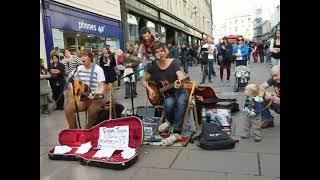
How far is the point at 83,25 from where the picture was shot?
15.9m

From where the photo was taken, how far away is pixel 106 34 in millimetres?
18219

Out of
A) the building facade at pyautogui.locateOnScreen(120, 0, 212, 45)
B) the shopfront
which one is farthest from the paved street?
the building facade at pyautogui.locateOnScreen(120, 0, 212, 45)

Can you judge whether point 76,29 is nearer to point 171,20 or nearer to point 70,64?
point 70,64

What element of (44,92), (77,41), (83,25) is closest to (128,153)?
(44,92)

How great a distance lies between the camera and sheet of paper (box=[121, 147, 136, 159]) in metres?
4.61

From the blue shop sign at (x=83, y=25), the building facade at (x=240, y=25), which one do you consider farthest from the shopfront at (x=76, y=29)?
the building facade at (x=240, y=25)

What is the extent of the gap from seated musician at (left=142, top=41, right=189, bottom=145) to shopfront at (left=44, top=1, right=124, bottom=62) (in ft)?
25.1

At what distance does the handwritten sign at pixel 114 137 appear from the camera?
4914 mm

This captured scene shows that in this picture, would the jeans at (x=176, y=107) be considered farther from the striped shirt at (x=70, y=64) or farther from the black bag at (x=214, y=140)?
the striped shirt at (x=70, y=64)

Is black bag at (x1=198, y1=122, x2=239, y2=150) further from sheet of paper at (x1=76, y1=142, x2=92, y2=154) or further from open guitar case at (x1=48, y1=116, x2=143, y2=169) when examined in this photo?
sheet of paper at (x1=76, y1=142, x2=92, y2=154)

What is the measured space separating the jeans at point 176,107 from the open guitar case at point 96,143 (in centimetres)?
85

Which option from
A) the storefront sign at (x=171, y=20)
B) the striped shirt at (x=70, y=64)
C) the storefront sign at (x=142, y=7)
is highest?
the storefront sign at (x=171, y=20)
